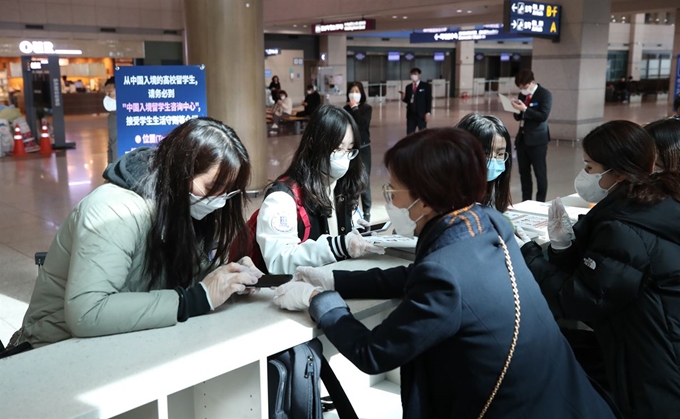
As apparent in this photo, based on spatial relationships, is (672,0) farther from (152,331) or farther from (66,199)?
(152,331)

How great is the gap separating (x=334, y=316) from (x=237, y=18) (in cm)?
693

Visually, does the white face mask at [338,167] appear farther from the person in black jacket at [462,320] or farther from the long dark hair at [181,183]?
the person in black jacket at [462,320]

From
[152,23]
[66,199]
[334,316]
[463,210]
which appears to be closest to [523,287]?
[463,210]

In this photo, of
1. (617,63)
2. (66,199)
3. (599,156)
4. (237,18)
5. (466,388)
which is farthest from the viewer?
(617,63)

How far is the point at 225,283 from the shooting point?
1935mm

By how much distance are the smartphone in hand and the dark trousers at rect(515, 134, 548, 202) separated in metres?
5.81

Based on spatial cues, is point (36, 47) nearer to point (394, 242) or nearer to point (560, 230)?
point (394, 242)

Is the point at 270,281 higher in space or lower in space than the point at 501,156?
lower

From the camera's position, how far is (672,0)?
18.2m

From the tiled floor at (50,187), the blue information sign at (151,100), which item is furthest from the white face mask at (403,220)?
the blue information sign at (151,100)

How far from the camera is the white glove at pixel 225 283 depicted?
1.92m

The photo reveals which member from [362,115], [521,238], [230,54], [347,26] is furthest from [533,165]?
[347,26]

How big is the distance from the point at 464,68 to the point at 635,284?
33991mm

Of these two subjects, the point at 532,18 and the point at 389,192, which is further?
the point at 532,18
